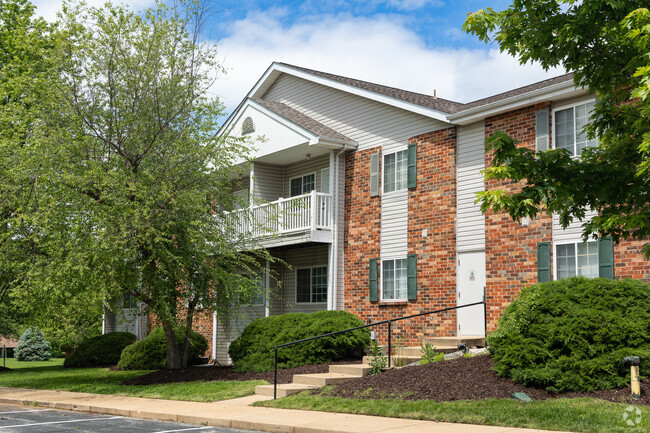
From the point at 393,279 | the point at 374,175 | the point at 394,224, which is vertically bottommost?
the point at 393,279

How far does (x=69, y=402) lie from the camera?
14273mm

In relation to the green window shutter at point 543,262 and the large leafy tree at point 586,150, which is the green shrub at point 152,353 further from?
the large leafy tree at point 586,150

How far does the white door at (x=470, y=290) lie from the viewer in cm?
1704

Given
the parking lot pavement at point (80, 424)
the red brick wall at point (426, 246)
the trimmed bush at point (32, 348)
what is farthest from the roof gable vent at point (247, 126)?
the trimmed bush at point (32, 348)

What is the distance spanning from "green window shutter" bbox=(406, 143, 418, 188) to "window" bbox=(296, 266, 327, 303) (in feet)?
15.9

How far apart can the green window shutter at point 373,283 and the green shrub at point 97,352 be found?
40.1 feet

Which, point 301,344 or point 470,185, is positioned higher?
point 470,185

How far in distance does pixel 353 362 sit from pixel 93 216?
23.7 ft

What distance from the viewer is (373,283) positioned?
785 inches

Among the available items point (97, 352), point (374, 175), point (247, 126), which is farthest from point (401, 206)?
point (97, 352)

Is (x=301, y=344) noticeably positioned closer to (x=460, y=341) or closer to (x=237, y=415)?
(x=460, y=341)

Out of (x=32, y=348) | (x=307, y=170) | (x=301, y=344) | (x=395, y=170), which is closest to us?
(x=301, y=344)

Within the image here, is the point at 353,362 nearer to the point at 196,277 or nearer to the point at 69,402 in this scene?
the point at 196,277

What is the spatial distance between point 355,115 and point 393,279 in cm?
544
